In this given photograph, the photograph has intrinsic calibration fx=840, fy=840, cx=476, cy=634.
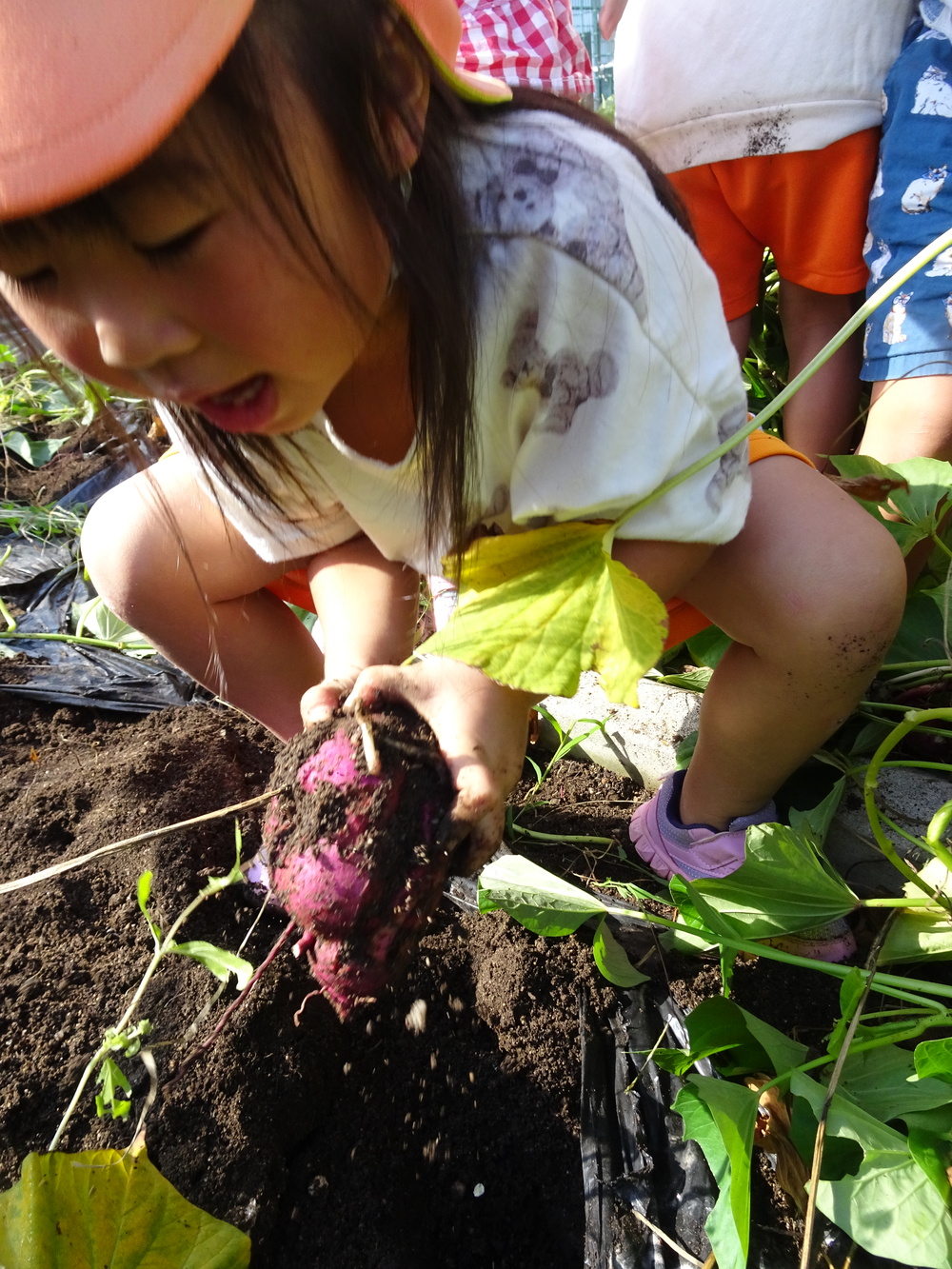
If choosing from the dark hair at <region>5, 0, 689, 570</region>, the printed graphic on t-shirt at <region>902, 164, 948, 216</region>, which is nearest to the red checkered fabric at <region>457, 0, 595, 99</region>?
the printed graphic on t-shirt at <region>902, 164, 948, 216</region>

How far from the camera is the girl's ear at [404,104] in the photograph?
27.8 inches

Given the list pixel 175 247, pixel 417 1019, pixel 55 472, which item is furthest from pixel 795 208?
pixel 55 472

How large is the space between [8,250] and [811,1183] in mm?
1088

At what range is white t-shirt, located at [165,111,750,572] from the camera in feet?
2.77

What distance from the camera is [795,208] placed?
1.57m

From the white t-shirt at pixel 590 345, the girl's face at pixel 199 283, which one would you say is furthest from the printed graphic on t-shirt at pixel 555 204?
the girl's face at pixel 199 283

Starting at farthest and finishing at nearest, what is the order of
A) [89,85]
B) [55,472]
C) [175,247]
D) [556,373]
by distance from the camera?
[55,472], [556,373], [175,247], [89,85]

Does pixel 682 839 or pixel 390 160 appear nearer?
pixel 390 160

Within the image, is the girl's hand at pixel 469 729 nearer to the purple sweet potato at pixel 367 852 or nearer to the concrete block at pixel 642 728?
A: the purple sweet potato at pixel 367 852

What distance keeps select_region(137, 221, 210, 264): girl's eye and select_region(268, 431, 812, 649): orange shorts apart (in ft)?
1.90

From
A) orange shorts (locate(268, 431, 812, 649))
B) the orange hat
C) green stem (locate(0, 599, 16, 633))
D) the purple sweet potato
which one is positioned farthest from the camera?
green stem (locate(0, 599, 16, 633))

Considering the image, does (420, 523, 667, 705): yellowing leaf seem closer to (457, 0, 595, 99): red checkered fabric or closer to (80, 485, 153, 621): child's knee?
(80, 485, 153, 621): child's knee

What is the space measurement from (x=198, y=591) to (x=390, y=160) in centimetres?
88

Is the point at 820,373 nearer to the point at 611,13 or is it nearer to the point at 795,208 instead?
the point at 795,208
